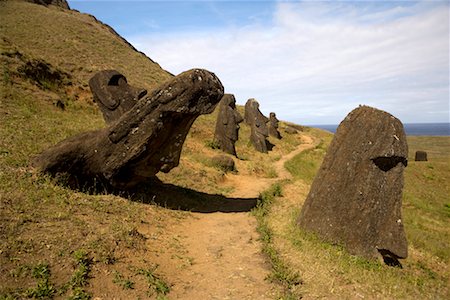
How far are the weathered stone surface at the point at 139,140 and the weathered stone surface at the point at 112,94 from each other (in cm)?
716

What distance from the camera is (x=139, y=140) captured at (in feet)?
31.1

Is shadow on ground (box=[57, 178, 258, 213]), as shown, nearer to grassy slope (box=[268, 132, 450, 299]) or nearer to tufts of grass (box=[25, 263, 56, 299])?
grassy slope (box=[268, 132, 450, 299])

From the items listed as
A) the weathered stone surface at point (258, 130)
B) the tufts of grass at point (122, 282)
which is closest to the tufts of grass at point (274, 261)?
the tufts of grass at point (122, 282)

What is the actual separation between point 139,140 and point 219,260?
13.8 ft

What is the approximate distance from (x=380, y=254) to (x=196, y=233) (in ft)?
16.3

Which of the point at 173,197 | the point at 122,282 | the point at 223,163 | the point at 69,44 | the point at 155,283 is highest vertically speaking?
the point at 69,44

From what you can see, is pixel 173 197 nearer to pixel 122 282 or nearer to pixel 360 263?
pixel 122 282

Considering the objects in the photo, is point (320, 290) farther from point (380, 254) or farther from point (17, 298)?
point (17, 298)

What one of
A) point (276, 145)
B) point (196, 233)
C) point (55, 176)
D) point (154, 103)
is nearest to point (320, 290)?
point (196, 233)

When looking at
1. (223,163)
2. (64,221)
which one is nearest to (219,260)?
(64,221)

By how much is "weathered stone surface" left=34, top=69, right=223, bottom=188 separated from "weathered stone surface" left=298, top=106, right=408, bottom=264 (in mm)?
4214

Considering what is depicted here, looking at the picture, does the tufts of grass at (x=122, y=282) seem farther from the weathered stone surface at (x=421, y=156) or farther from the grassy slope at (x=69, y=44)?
the weathered stone surface at (x=421, y=156)

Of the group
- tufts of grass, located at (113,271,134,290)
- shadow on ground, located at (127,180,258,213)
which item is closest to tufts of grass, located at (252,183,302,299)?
shadow on ground, located at (127,180,258,213)

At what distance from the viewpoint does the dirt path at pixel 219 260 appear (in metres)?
6.09
